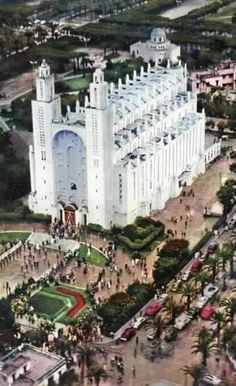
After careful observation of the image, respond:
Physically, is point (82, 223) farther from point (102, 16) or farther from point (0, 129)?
point (102, 16)

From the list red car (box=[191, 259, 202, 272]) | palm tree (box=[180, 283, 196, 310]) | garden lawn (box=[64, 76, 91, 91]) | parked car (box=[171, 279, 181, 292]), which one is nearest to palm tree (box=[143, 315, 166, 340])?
palm tree (box=[180, 283, 196, 310])

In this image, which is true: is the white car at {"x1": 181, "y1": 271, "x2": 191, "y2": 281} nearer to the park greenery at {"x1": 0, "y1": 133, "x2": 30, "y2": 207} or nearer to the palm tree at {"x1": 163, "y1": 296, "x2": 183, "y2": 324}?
the palm tree at {"x1": 163, "y1": 296, "x2": 183, "y2": 324}

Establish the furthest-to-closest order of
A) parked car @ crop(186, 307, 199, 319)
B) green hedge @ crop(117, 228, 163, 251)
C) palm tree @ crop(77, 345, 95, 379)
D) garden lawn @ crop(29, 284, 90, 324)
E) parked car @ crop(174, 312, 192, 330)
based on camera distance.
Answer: green hedge @ crop(117, 228, 163, 251)
garden lawn @ crop(29, 284, 90, 324)
parked car @ crop(186, 307, 199, 319)
parked car @ crop(174, 312, 192, 330)
palm tree @ crop(77, 345, 95, 379)

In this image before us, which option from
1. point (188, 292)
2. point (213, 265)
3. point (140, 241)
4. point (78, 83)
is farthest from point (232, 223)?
point (78, 83)

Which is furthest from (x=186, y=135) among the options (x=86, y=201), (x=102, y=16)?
(x=102, y=16)

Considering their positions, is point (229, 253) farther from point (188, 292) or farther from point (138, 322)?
point (138, 322)
